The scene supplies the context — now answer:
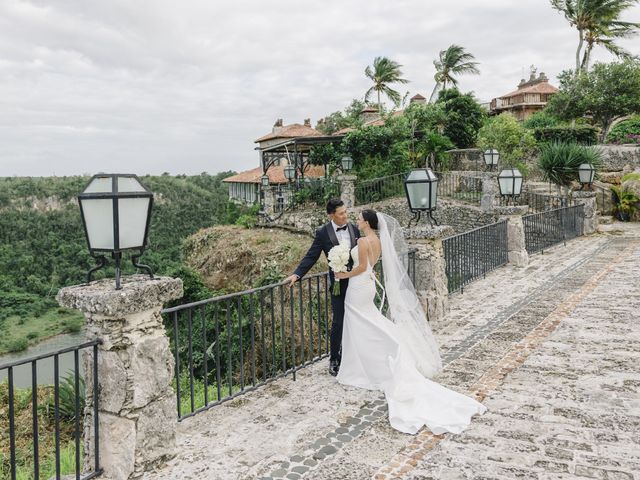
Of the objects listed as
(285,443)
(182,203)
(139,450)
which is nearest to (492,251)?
(285,443)

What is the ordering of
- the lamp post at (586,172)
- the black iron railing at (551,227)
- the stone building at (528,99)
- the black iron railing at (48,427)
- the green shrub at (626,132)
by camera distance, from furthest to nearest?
the stone building at (528,99)
the green shrub at (626,132)
the lamp post at (586,172)
the black iron railing at (551,227)
the black iron railing at (48,427)

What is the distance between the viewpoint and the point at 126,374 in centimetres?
333

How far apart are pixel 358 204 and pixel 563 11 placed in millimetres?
22688

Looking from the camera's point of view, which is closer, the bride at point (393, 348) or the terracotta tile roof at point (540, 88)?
the bride at point (393, 348)

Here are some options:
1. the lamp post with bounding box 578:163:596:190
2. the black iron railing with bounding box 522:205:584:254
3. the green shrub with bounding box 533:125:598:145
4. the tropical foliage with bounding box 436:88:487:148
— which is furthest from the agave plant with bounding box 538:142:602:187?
the tropical foliage with bounding box 436:88:487:148

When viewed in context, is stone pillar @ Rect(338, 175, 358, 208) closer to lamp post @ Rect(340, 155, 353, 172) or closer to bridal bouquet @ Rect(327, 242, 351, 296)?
lamp post @ Rect(340, 155, 353, 172)

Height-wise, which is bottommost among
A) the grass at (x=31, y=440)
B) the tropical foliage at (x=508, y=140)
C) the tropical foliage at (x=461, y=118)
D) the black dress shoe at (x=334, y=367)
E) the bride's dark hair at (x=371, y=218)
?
the grass at (x=31, y=440)

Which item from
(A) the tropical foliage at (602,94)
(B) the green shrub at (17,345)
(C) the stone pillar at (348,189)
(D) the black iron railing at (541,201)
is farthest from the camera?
(B) the green shrub at (17,345)

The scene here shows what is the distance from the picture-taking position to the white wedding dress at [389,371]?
4.14m

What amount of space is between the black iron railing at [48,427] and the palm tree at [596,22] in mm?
34798

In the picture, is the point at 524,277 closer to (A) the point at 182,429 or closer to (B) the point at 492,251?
(B) the point at 492,251

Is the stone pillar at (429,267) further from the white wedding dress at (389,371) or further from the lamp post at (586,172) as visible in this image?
the lamp post at (586,172)

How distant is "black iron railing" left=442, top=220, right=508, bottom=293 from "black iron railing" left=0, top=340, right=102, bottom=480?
21.5 ft

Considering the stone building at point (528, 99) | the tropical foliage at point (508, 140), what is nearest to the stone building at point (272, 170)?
the tropical foliage at point (508, 140)
